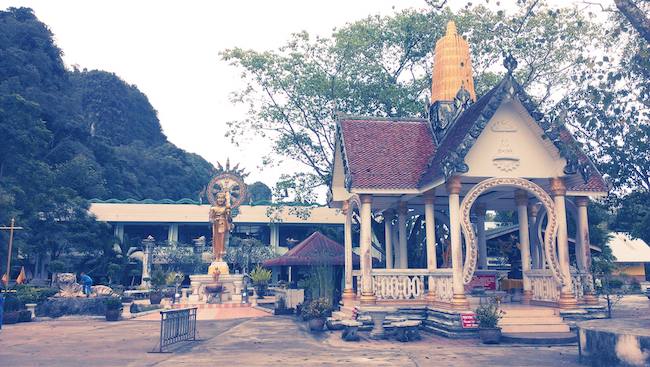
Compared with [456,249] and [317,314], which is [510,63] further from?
[317,314]

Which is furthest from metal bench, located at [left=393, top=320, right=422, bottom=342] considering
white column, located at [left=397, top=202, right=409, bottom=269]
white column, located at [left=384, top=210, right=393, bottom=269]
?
white column, located at [left=384, top=210, right=393, bottom=269]

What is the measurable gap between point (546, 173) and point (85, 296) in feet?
70.7

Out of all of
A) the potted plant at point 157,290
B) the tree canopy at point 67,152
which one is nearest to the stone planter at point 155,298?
the potted plant at point 157,290

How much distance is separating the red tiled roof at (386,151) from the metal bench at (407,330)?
13.9 ft

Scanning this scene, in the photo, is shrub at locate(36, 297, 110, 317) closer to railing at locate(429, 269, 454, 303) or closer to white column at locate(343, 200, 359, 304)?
white column at locate(343, 200, 359, 304)

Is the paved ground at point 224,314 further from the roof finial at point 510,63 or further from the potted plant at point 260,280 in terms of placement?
the roof finial at point 510,63

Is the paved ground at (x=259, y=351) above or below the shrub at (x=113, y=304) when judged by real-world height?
below

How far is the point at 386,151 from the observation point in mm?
16797

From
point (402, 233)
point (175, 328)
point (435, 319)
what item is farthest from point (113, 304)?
point (435, 319)

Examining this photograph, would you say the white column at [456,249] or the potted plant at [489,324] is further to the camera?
the white column at [456,249]

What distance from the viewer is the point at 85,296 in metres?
A: 25.0

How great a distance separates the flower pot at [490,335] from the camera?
1216 centimetres

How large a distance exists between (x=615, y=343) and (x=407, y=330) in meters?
5.47

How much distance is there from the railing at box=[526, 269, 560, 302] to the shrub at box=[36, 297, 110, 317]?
61.8 ft
